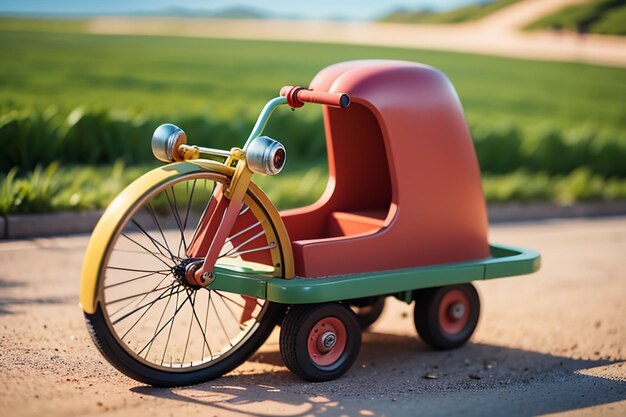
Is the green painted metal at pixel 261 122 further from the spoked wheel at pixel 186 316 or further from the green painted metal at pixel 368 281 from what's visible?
the green painted metal at pixel 368 281

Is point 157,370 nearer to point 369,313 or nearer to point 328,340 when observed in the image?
point 328,340

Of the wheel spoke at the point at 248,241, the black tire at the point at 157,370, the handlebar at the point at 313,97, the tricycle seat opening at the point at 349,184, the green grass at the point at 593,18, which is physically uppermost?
the green grass at the point at 593,18

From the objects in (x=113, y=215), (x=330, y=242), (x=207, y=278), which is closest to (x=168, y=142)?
(x=113, y=215)

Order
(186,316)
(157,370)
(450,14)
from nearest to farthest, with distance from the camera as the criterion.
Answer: (157,370) < (186,316) < (450,14)

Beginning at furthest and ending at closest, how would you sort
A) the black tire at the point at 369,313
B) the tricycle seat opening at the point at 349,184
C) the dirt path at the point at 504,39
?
the dirt path at the point at 504,39
the black tire at the point at 369,313
the tricycle seat opening at the point at 349,184

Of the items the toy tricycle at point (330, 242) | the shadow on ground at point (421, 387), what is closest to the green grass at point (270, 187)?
the toy tricycle at point (330, 242)

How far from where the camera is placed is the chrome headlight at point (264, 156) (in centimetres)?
420

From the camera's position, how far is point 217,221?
4.41 meters

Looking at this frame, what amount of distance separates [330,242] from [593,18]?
120 ft

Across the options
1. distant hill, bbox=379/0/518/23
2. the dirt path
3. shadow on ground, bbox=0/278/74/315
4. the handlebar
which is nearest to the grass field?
shadow on ground, bbox=0/278/74/315

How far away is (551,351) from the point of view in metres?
5.50

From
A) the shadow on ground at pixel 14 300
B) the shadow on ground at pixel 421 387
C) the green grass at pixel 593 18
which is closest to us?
the shadow on ground at pixel 421 387

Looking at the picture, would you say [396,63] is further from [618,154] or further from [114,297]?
[618,154]

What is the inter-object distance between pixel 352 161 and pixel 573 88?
66.4 ft
